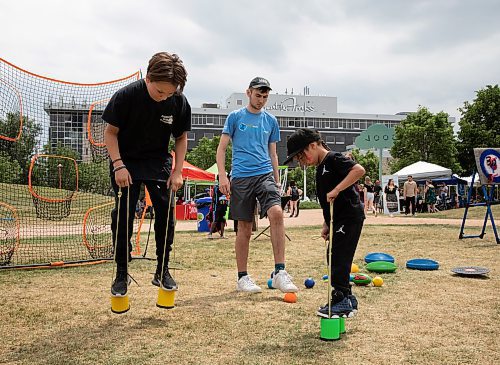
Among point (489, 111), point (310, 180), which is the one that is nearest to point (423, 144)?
point (489, 111)

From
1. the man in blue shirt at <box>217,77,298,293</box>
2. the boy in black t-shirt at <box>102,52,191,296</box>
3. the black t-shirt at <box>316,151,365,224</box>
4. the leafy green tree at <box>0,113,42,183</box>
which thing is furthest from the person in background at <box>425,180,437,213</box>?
the boy in black t-shirt at <box>102,52,191,296</box>

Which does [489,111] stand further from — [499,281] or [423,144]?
[499,281]

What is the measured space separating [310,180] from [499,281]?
61.4m

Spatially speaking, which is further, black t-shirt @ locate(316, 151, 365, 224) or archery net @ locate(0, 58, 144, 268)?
archery net @ locate(0, 58, 144, 268)

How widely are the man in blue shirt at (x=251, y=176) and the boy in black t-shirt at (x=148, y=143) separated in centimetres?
98

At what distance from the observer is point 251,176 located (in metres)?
4.75

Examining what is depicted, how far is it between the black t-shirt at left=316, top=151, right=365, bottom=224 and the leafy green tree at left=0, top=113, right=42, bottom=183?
4.43 meters

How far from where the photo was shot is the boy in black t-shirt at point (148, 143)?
3459 mm

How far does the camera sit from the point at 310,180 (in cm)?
6600

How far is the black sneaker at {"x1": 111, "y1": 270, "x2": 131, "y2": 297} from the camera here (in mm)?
3447

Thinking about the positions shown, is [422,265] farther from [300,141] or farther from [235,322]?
[235,322]

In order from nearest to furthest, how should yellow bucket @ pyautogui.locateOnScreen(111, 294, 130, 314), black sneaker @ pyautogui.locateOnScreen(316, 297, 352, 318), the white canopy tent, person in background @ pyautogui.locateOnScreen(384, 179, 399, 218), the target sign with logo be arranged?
black sneaker @ pyautogui.locateOnScreen(316, 297, 352, 318) < yellow bucket @ pyautogui.locateOnScreen(111, 294, 130, 314) < the target sign with logo < person in background @ pyautogui.locateOnScreen(384, 179, 399, 218) < the white canopy tent

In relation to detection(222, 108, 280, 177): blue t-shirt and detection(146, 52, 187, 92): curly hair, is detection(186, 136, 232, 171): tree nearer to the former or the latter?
detection(222, 108, 280, 177): blue t-shirt

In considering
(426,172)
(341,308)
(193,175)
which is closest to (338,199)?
(341,308)
